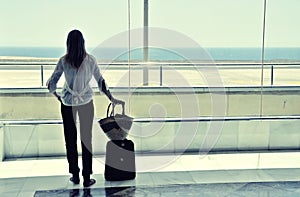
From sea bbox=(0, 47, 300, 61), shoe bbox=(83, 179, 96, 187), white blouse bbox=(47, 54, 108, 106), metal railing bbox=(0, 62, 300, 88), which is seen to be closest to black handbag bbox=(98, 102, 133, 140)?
white blouse bbox=(47, 54, 108, 106)

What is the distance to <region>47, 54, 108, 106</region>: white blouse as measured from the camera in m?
2.97

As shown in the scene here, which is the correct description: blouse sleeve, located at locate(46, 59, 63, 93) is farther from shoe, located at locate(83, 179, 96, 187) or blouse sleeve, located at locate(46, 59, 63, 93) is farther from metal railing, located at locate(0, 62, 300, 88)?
metal railing, located at locate(0, 62, 300, 88)

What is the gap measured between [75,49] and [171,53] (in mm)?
1985

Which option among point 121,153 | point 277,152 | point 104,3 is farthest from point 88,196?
point 277,152

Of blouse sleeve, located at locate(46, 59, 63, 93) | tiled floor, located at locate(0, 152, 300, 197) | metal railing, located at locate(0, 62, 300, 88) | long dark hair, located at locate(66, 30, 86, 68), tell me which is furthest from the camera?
metal railing, located at locate(0, 62, 300, 88)

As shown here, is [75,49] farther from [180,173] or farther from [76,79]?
[180,173]

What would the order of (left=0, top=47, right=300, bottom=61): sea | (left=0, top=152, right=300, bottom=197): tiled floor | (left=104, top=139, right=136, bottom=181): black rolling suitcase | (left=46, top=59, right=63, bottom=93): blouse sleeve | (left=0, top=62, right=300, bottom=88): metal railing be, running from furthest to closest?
(left=0, top=62, right=300, bottom=88): metal railing
(left=0, top=47, right=300, bottom=61): sea
(left=104, top=139, right=136, bottom=181): black rolling suitcase
(left=0, top=152, right=300, bottom=197): tiled floor
(left=46, top=59, right=63, bottom=93): blouse sleeve

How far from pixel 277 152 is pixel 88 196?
2.36m

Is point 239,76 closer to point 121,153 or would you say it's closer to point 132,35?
point 132,35

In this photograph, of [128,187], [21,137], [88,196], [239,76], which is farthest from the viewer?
[239,76]

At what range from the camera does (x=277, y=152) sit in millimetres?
4289

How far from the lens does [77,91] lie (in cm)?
301

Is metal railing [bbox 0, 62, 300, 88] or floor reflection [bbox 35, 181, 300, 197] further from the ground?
metal railing [bbox 0, 62, 300, 88]

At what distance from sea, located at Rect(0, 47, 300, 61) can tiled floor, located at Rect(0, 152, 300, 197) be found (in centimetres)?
111
